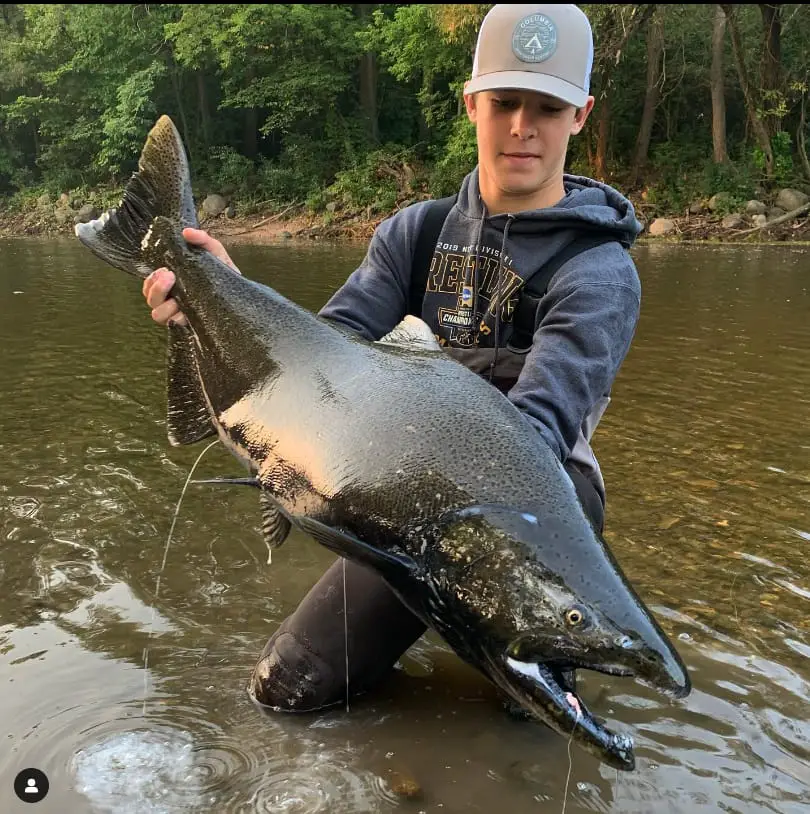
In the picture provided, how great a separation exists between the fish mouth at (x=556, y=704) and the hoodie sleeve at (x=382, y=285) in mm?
1563

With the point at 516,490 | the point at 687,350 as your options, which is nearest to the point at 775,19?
the point at 687,350

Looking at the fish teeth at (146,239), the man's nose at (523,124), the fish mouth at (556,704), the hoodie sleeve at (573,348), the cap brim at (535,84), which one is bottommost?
the fish mouth at (556,704)

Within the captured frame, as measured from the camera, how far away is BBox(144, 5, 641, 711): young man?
250cm

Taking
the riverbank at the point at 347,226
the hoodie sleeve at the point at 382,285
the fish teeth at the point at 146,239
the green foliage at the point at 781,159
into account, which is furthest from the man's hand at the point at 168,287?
the green foliage at the point at 781,159

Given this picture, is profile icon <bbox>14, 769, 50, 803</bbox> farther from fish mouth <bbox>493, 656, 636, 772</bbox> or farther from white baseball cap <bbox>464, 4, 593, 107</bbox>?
white baseball cap <bbox>464, 4, 593, 107</bbox>

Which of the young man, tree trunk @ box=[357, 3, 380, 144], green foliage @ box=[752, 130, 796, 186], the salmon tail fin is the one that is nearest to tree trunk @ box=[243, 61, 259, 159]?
tree trunk @ box=[357, 3, 380, 144]


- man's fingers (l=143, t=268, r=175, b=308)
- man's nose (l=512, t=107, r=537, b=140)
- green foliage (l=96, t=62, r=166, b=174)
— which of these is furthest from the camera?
green foliage (l=96, t=62, r=166, b=174)

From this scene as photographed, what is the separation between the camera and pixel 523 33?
2.56 metres

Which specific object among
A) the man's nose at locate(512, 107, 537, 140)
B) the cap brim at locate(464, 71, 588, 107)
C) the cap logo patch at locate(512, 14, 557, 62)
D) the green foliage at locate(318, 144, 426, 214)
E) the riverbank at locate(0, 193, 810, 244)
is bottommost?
the riverbank at locate(0, 193, 810, 244)

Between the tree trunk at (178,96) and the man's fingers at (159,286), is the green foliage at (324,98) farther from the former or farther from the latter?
the man's fingers at (159,286)

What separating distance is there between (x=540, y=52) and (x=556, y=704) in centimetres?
203

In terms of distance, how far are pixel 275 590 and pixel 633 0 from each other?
18114 millimetres

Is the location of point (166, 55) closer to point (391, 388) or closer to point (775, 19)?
point (775, 19)

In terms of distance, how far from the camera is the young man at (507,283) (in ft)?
8.21
